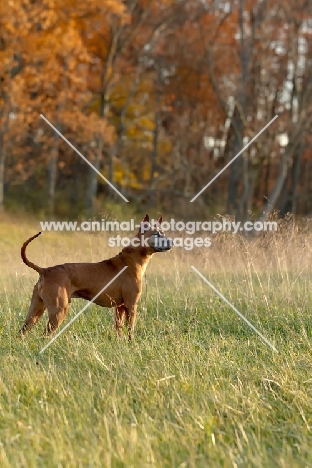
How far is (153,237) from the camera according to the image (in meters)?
6.60

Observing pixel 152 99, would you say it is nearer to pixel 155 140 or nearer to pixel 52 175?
pixel 155 140

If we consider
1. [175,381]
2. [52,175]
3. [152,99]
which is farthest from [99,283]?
[152,99]

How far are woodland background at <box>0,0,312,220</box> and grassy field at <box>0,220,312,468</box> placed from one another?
933cm

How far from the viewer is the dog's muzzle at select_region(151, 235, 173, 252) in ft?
21.1

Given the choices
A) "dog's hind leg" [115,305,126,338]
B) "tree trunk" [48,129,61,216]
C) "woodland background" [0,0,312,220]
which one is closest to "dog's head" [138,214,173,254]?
"dog's hind leg" [115,305,126,338]

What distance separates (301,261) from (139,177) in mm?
21610

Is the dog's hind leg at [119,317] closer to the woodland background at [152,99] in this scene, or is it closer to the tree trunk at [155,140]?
the woodland background at [152,99]

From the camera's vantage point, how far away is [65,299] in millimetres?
6023

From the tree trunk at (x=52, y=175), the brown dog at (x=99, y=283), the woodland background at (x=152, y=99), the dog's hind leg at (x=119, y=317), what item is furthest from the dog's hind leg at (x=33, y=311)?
the tree trunk at (x=52, y=175)

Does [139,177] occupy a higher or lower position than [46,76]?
lower

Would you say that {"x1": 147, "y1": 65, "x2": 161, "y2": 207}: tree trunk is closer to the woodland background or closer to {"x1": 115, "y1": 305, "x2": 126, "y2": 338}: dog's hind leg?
the woodland background

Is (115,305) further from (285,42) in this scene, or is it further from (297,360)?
(285,42)

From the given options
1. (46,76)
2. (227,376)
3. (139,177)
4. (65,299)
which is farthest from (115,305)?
(139,177)

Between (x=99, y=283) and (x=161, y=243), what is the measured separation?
73cm
